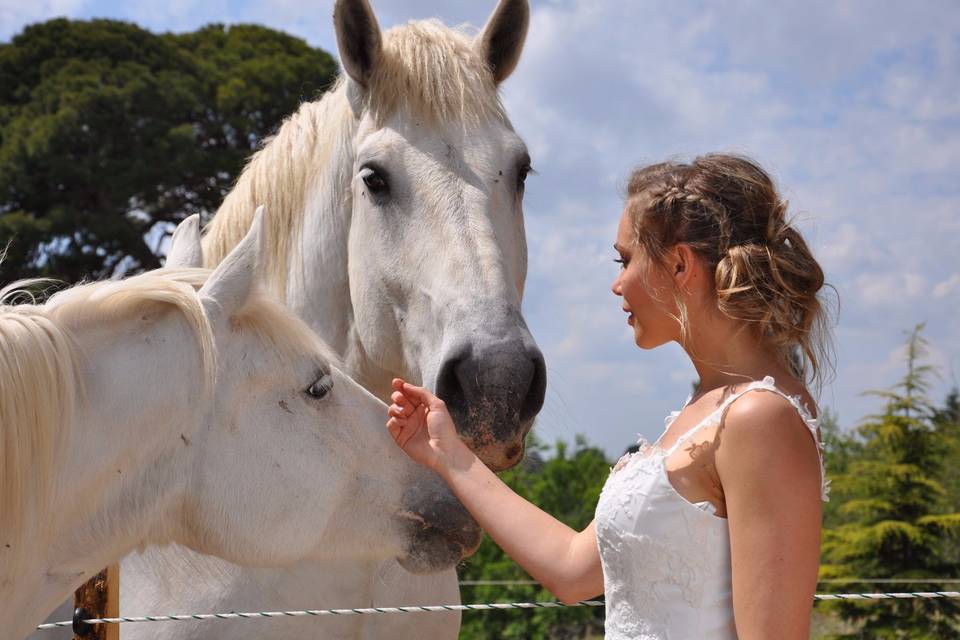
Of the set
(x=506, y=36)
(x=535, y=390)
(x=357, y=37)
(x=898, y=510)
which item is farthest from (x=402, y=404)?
(x=898, y=510)

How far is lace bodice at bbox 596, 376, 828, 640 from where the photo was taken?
162cm

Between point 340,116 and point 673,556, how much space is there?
1.89 m

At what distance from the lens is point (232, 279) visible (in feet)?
6.48

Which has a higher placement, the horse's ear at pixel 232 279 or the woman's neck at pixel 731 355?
the horse's ear at pixel 232 279

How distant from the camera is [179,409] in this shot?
192 centimetres

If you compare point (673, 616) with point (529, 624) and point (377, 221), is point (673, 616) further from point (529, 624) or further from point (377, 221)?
point (529, 624)

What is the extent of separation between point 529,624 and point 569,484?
1.57m

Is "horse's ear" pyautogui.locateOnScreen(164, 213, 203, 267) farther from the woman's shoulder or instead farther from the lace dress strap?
the woman's shoulder

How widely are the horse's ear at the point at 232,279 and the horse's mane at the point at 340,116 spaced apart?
2.97 feet

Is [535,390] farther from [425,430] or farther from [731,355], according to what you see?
[731,355]

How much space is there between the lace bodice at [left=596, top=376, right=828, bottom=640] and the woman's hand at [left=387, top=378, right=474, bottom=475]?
47cm

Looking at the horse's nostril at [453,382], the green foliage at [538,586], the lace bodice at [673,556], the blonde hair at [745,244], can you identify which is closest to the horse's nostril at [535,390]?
the horse's nostril at [453,382]

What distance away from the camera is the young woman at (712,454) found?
153 cm

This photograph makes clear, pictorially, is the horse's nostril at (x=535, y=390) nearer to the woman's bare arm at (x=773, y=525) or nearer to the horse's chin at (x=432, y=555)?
the horse's chin at (x=432, y=555)
